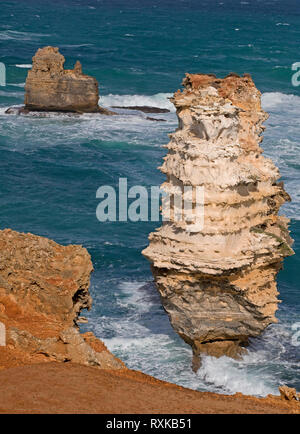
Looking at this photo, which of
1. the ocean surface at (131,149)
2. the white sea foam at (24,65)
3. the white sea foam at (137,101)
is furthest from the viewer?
the white sea foam at (24,65)

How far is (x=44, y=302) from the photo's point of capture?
58.4 ft

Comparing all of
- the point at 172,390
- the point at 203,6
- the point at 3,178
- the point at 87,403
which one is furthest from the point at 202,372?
the point at 203,6

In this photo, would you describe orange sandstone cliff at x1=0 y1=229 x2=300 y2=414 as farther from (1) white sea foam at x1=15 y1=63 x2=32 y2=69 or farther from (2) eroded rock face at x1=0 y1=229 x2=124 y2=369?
(1) white sea foam at x1=15 y1=63 x2=32 y2=69

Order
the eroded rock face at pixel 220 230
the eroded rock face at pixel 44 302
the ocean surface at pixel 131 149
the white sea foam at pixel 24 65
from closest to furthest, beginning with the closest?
1. the eroded rock face at pixel 44 302
2. the eroded rock face at pixel 220 230
3. the ocean surface at pixel 131 149
4. the white sea foam at pixel 24 65

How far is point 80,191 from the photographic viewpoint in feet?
148

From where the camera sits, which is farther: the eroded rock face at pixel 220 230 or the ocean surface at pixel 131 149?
the ocean surface at pixel 131 149

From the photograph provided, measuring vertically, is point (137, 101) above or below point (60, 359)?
below

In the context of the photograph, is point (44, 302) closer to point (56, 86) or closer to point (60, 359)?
point (60, 359)

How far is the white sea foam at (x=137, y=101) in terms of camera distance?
69.7m

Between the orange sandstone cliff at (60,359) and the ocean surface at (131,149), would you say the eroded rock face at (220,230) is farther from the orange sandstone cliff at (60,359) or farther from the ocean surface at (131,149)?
the orange sandstone cliff at (60,359)

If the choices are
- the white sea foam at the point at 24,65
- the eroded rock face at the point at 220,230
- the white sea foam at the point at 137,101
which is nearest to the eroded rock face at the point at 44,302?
the eroded rock face at the point at 220,230

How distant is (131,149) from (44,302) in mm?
37040

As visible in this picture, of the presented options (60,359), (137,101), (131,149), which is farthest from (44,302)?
(137,101)

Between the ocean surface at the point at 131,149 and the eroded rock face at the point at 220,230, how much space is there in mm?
1751
